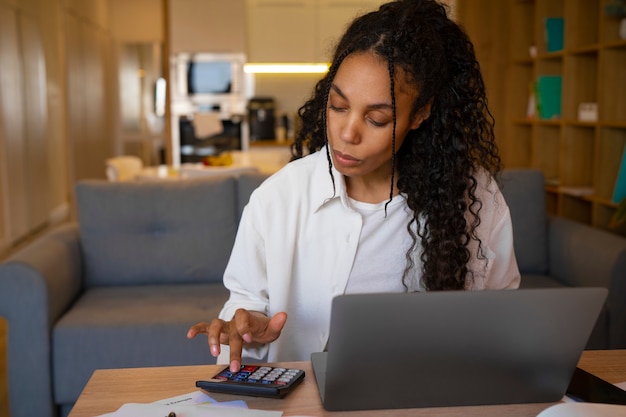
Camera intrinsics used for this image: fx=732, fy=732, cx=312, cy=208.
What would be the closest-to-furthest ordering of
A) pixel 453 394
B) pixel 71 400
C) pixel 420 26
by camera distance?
pixel 453 394
pixel 420 26
pixel 71 400

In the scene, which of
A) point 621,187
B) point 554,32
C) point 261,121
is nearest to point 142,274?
point 621,187

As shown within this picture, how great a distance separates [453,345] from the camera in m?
0.96

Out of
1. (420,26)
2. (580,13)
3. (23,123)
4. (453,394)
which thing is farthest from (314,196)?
(23,123)

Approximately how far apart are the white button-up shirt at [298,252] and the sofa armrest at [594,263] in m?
1.51

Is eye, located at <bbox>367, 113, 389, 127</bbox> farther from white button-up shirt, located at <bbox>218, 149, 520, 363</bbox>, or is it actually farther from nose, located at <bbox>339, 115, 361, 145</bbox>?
white button-up shirt, located at <bbox>218, 149, 520, 363</bbox>

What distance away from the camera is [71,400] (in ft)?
8.66

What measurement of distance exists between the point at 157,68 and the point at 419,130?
8108 mm

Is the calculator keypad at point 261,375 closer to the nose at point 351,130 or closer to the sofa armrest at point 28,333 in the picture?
the nose at point 351,130

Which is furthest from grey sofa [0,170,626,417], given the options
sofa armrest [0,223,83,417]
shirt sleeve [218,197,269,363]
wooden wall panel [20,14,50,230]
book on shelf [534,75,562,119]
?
wooden wall panel [20,14,50,230]

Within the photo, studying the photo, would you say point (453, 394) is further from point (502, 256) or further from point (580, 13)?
point (580, 13)

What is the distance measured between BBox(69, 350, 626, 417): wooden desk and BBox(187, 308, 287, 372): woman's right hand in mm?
63

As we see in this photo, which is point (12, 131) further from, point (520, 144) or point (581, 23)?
point (581, 23)

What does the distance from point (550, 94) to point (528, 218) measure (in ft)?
4.97

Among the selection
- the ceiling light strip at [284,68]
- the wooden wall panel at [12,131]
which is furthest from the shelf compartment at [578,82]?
the wooden wall panel at [12,131]
